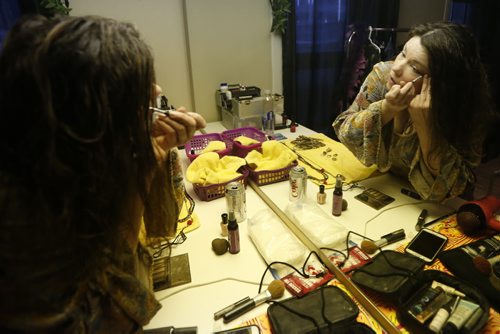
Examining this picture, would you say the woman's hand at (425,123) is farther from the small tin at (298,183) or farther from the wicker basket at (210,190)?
the wicker basket at (210,190)

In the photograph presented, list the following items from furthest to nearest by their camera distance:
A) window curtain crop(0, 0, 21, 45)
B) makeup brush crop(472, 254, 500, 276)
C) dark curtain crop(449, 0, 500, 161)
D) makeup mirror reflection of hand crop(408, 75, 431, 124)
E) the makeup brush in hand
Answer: dark curtain crop(449, 0, 500, 161), window curtain crop(0, 0, 21, 45), makeup mirror reflection of hand crop(408, 75, 431, 124), the makeup brush in hand, makeup brush crop(472, 254, 500, 276)

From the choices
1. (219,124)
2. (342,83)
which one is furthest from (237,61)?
(342,83)

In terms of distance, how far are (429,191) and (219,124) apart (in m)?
1.48

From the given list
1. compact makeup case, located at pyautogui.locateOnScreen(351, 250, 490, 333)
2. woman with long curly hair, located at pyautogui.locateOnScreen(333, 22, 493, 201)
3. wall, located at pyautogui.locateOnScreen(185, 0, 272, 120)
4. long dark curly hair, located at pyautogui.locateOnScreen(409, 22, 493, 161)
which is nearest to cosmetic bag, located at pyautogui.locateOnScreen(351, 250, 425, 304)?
compact makeup case, located at pyautogui.locateOnScreen(351, 250, 490, 333)

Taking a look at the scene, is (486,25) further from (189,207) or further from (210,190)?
(189,207)

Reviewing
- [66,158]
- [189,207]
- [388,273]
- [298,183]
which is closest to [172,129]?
[66,158]

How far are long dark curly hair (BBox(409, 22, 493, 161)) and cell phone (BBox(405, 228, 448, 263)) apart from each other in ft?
1.07

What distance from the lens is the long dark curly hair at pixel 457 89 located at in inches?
39.1

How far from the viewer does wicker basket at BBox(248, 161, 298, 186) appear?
131 cm

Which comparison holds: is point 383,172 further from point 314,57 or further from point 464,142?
point 314,57

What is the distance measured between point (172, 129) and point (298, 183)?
560 mm

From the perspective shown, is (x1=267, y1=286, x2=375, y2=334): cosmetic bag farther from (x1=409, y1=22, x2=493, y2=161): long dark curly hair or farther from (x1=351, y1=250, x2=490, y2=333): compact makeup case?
(x1=409, y1=22, x2=493, y2=161): long dark curly hair

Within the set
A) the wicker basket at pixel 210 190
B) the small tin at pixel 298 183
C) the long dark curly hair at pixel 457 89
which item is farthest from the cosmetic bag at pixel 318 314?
the long dark curly hair at pixel 457 89

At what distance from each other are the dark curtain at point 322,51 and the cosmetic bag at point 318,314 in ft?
6.15
